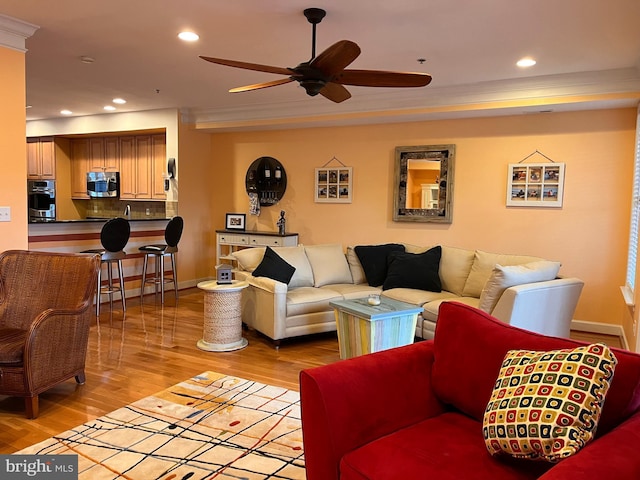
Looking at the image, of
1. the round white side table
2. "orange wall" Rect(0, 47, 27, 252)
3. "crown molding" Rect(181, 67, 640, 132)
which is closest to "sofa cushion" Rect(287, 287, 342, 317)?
the round white side table

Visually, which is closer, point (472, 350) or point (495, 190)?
point (472, 350)

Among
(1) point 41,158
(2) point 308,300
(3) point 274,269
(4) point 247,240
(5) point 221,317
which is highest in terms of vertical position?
(1) point 41,158

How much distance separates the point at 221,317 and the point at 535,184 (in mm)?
3714

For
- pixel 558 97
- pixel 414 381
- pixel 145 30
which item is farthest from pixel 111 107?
pixel 414 381

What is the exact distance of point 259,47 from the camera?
4117mm

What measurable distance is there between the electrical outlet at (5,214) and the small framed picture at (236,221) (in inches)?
146

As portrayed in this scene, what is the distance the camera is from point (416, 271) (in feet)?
16.2

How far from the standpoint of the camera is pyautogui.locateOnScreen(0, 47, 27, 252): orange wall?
3646 millimetres

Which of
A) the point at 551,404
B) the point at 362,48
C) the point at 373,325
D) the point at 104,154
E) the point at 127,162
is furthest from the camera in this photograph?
the point at 104,154

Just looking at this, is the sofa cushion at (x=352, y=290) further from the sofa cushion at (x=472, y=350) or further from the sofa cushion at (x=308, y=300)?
the sofa cushion at (x=472, y=350)

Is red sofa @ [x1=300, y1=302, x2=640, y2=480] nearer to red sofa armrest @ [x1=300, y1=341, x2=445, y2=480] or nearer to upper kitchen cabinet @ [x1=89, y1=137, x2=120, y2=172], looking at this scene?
red sofa armrest @ [x1=300, y1=341, x2=445, y2=480]

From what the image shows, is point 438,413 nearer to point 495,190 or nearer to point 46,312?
point 46,312

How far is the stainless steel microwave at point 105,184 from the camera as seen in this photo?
319 inches

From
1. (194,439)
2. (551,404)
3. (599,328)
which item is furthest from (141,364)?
(599,328)
